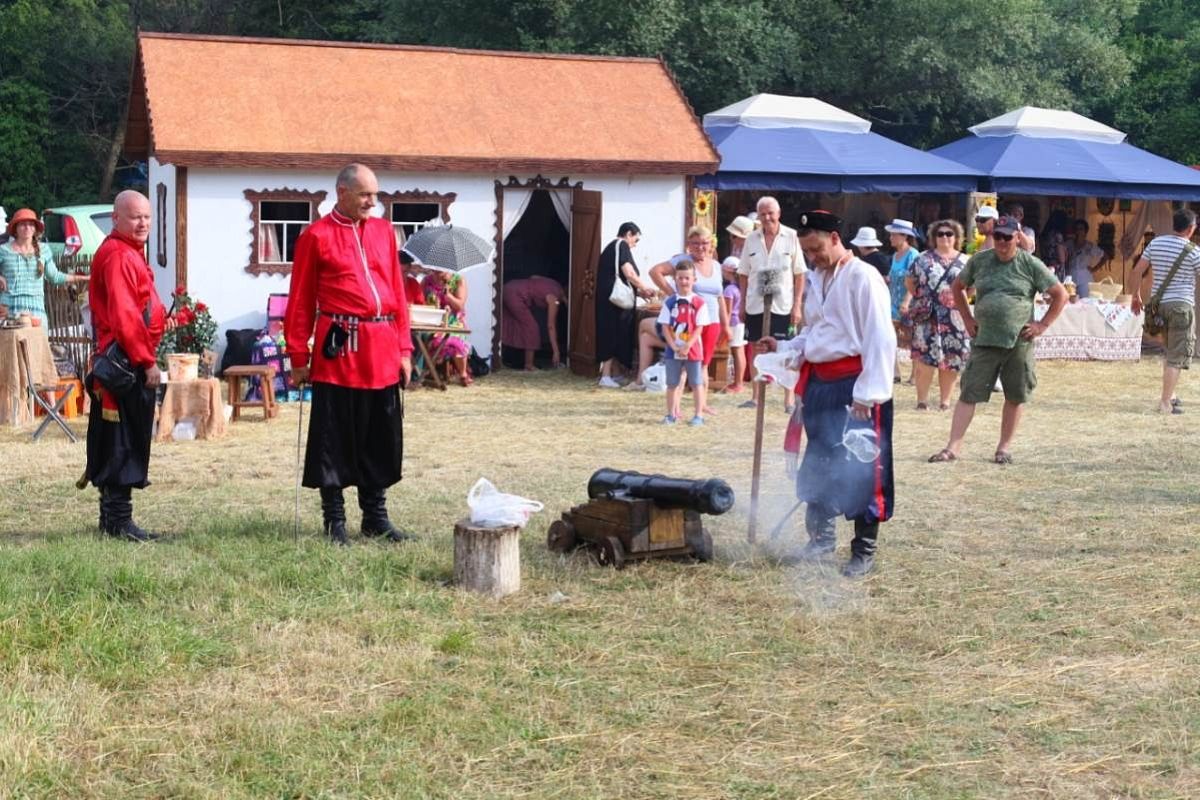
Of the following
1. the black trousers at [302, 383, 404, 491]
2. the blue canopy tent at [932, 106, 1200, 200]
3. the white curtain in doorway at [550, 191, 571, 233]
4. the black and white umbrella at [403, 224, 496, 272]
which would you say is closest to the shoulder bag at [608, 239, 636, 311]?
the black and white umbrella at [403, 224, 496, 272]

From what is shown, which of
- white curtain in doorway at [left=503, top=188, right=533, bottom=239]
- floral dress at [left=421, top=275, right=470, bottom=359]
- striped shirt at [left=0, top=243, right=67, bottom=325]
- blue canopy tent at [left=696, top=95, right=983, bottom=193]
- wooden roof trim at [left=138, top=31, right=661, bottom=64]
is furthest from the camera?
blue canopy tent at [left=696, top=95, right=983, bottom=193]

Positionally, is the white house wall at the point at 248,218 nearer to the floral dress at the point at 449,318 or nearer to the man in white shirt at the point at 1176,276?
the floral dress at the point at 449,318

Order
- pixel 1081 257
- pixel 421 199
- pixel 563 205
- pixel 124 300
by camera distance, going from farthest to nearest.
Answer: pixel 1081 257
pixel 563 205
pixel 421 199
pixel 124 300

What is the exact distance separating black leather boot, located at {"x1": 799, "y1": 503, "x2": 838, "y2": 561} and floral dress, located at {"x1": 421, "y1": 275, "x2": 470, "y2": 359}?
8.22 metres

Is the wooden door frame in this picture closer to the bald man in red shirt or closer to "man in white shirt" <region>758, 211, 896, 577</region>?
the bald man in red shirt

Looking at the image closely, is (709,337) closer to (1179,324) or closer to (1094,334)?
(1179,324)

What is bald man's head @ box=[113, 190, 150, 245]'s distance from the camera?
7.52m

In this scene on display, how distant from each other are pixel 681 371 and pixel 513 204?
488cm

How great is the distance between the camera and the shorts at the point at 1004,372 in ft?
33.8

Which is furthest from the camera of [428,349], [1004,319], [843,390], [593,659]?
[428,349]

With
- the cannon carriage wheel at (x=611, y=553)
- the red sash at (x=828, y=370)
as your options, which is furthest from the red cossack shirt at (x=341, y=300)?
the red sash at (x=828, y=370)

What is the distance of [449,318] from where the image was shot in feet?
50.1

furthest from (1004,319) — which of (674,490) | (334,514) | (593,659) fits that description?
(593,659)

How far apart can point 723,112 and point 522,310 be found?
13.4 feet
